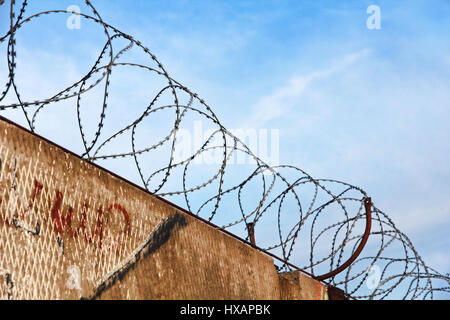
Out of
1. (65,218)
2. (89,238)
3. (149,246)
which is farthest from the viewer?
(149,246)

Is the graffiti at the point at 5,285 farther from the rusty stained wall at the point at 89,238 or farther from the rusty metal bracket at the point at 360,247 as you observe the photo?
the rusty metal bracket at the point at 360,247

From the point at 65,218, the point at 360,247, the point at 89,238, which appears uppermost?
the point at 360,247

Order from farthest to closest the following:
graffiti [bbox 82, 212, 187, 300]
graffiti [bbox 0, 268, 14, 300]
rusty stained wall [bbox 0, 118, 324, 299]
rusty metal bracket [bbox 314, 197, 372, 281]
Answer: rusty metal bracket [bbox 314, 197, 372, 281], graffiti [bbox 82, 212, 187, 300], rusty stained wall [bbox 0, 118, 324, 299], graffiti [bbox 0, 268, 14, 300]

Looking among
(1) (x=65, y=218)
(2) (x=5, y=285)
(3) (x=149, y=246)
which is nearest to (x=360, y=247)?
(3) (x=149, y=246)

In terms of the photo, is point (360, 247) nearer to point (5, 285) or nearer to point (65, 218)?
point (65, 218)

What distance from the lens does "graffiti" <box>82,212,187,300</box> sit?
18.3 ft

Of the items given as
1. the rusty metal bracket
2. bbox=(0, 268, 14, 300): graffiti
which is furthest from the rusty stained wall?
the rusty metal bracket

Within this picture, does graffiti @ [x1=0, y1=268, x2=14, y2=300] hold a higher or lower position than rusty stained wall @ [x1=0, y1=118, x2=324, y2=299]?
lower

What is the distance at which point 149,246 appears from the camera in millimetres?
6215

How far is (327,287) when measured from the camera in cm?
920

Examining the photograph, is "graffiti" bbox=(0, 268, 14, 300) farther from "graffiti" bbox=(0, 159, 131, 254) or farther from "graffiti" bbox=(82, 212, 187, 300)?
"graffiti" bbox=(82, 212, 187, 300)

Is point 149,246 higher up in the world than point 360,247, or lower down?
lower down

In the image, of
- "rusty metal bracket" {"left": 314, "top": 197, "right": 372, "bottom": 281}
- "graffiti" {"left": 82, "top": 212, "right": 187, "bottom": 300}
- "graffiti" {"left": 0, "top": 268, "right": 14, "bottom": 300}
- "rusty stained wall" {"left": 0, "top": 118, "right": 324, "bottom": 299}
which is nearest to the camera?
"graffiti" {"left": 0, "top": 268, "right": 14, "bottom": 300}

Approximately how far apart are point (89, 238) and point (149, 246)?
0.88 metres
